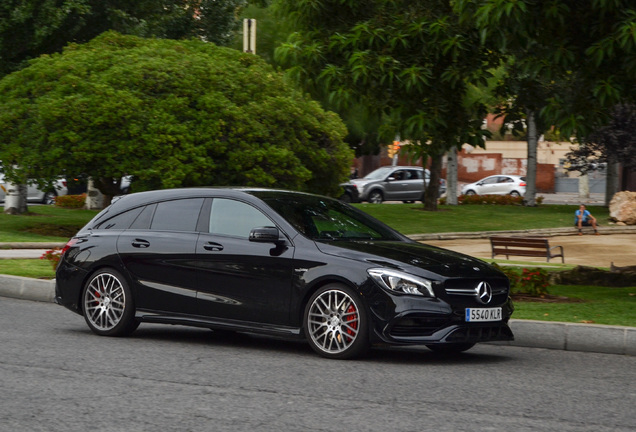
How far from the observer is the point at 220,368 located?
7.98 metres

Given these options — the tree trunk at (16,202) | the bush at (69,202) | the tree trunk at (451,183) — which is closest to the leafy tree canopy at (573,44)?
the tree trunk at (16,202)

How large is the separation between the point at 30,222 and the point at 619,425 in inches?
915

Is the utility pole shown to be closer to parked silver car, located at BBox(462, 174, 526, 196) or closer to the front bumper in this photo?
the front bumper

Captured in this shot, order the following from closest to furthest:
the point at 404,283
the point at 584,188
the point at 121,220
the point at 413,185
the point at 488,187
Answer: the point at 404,283 → the point at 121,220 → the point at 413,185 → the point at 488,187 → the point at 584,188

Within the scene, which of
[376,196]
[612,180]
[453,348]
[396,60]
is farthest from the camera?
[376,196]

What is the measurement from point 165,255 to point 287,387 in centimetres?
279

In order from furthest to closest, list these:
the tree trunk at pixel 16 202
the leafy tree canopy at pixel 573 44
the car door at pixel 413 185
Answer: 1. the car door at pixel 413 185
2. the tree trunk at pixel 16 202
3. the leafy tree canopy at pixel 573 44

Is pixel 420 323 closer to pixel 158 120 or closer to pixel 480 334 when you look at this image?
pixel 480 334

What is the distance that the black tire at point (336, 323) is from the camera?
8.32m

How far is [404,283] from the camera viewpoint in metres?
8.22

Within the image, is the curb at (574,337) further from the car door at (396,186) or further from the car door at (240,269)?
the car door at (396,186)

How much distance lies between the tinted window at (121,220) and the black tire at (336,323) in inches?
94.5

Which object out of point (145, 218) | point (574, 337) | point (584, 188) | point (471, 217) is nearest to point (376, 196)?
point (471, 217)

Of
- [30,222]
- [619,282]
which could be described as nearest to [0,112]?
[30,222]
